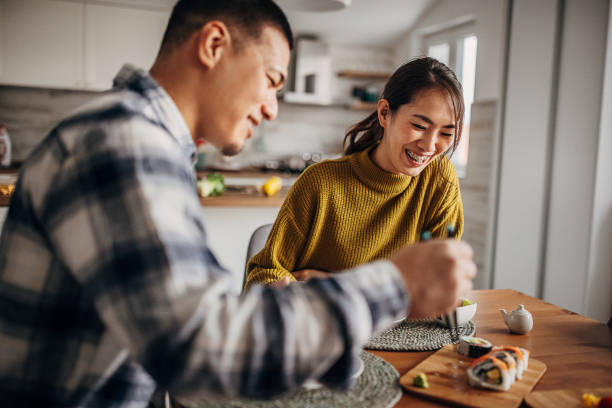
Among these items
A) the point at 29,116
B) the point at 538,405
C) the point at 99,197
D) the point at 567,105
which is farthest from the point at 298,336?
the point at 29,116

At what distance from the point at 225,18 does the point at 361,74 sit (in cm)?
482

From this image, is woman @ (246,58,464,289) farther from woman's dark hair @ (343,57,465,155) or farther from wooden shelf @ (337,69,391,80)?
wooden shelf @ (337,69,391,80)

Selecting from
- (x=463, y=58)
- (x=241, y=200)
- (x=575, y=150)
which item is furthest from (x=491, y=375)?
(x=463, y=58)

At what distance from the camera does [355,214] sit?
160 centimetres

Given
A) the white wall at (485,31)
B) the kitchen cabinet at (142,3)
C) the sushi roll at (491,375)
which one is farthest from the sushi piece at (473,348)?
the kitchen cabinet at (142,3)

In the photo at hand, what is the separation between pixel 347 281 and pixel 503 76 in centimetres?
367

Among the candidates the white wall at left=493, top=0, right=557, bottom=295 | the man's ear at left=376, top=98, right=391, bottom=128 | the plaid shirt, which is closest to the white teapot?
the man's ear at left=376, top=98, right=391, bottom=128

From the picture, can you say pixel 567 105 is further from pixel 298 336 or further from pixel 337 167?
pixel 298 336

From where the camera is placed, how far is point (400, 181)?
162cm

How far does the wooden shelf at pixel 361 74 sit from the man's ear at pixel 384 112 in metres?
3.86

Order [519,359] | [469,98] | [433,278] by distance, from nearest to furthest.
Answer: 1. [433,278]
2. [519,359]
3. [469,98]

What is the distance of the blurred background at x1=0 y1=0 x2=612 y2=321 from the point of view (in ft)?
10.2

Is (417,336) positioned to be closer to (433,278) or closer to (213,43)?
(433,278)

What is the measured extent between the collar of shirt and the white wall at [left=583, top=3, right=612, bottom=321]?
3.00 m
